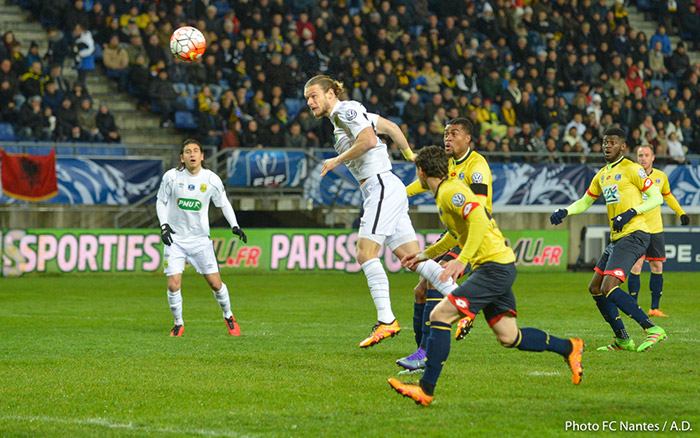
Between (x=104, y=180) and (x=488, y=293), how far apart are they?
14987 millimetres

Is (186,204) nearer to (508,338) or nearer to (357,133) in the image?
(357,133)

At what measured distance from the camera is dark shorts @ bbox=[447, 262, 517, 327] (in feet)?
21.8

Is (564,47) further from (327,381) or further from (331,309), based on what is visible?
(327,381)

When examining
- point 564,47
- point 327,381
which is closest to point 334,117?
point 327,381

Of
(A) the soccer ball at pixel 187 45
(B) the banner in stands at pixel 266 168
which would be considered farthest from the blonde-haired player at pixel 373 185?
(B) the banner in stands at pixel 266 168

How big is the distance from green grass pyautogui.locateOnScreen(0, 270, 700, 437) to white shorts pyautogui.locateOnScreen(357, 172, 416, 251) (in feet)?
3.67

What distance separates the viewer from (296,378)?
25.4 ft

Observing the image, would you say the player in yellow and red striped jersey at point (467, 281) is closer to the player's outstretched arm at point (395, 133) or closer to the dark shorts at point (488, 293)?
the dark shorts at point (488, 293)

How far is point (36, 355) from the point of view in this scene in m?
9.25

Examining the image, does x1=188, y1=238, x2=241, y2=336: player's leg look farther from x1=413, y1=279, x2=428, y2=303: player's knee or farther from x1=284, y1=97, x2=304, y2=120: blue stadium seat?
x1=284, y1=97, x2=304, y2=120: blue stadium seat

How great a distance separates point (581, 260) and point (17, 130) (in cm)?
1301

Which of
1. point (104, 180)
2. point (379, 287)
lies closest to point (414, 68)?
point (104, 180)

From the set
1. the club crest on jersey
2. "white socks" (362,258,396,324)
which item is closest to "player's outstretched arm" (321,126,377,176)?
"white socks" (362,258,396,324)

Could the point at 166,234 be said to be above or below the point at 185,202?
below
